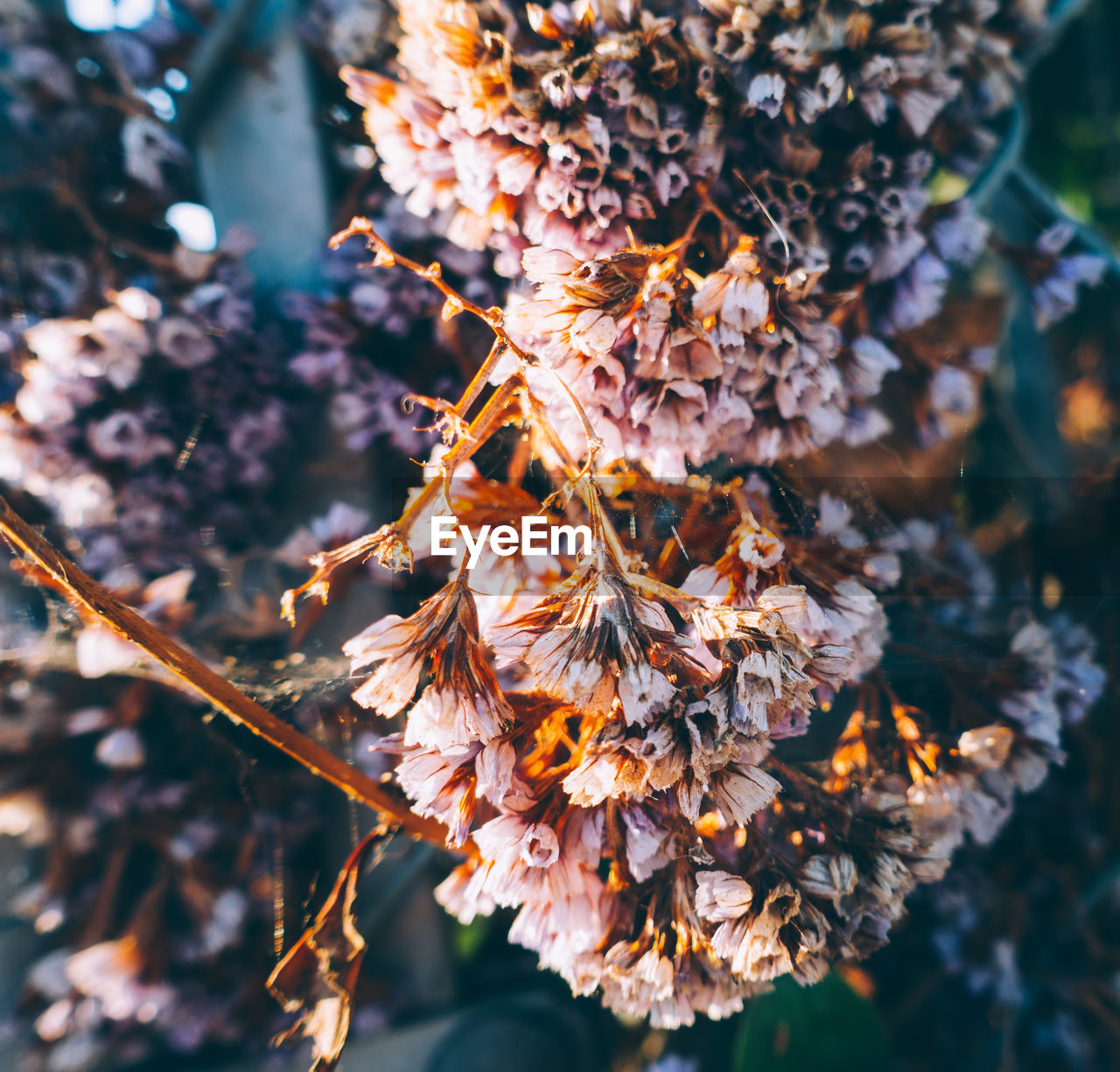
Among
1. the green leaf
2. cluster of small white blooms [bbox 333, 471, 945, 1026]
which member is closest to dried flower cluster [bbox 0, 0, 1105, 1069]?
cluster of small white blooms [bbox 333, 471, 945, 1026]

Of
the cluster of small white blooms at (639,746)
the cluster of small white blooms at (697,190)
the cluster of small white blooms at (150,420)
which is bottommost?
the cluster of small white blooms at (150,420)

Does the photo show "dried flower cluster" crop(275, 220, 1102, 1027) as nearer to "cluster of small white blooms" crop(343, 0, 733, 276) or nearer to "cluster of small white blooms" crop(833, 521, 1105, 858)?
"cluster of small white blooms" crop(833, 521, 1105, 858)

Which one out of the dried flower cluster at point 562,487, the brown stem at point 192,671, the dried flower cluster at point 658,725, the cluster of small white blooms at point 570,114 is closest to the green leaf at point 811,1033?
the dried flower cluster at point 562,487

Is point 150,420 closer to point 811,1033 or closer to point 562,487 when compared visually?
point 562,487

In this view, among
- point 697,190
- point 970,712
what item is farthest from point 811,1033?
point 697,190

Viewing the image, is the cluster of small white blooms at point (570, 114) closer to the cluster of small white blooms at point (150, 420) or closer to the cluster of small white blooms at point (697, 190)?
the cluster of small white blooms at point (697, 190)

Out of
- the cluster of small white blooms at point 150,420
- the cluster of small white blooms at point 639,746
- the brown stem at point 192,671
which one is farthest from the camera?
the cluster of small white blooms at point 150,420

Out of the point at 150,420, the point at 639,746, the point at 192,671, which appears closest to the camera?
the point at 639,746

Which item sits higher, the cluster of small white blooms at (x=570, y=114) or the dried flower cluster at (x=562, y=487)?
the cluster of small white blooms at (x=570, y=114)
